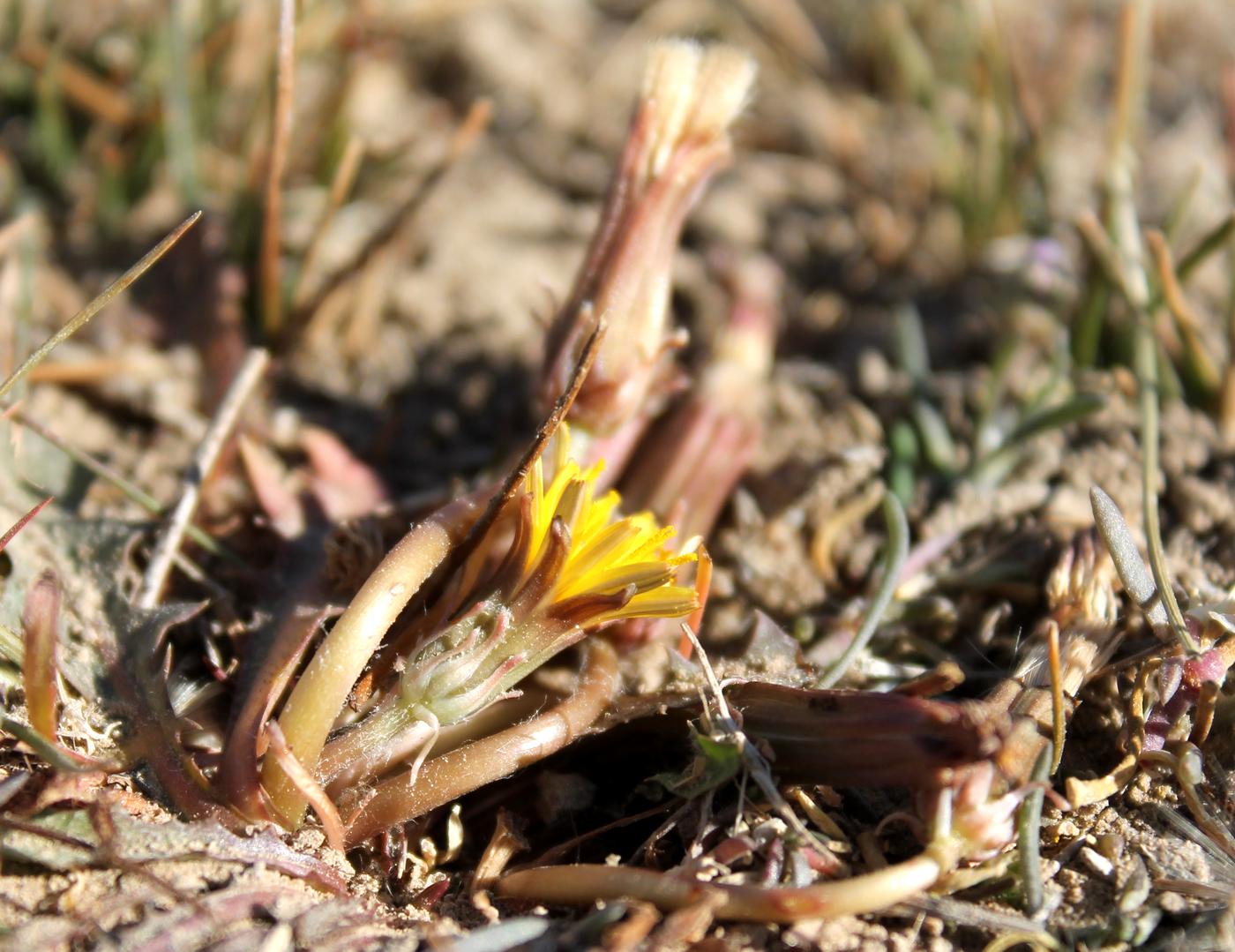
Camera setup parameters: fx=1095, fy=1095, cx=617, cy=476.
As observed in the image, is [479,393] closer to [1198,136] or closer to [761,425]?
[761,425]

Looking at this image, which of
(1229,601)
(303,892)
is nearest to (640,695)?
(303,892)

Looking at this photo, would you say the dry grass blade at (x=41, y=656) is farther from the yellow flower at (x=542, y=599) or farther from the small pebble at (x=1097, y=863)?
the small pebble at (x=1097, y=863)

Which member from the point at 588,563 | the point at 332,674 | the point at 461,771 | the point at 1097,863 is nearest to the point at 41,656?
the point at 332,674

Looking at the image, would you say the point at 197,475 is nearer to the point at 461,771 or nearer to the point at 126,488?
the point at 126,488

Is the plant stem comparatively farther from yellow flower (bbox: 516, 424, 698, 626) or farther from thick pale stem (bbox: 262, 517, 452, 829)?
thick pale stem (bbox: 262, 517, 452, 829)

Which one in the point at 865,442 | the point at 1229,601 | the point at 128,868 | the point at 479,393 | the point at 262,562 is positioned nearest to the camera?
the point at 128,868

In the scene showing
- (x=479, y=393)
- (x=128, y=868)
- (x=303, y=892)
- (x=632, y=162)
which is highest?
(x=632, y=162)

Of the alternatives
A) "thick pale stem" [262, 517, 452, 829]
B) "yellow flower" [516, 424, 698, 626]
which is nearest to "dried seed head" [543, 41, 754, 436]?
"yellow flower" [516, 424, 698, 626]
